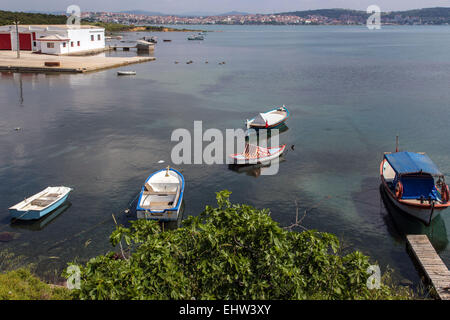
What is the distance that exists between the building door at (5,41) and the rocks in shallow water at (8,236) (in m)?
86.4

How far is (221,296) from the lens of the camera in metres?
9.38

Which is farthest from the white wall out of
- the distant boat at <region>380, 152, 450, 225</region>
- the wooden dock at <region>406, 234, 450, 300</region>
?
the wooden dock at <region>406, 234, 450, 300</region>

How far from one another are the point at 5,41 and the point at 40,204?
85.9m

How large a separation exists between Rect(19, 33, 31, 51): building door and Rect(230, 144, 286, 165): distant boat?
79.6 m

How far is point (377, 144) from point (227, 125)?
14999 mm

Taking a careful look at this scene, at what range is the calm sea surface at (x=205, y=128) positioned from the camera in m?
22.1

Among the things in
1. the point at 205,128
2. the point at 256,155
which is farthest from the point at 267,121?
the point at 256,155

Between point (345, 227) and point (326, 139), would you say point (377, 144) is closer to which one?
point (326, 139)

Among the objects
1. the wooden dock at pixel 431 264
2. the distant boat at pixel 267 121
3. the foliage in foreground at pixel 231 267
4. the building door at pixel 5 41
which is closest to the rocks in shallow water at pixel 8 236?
the foliage in foreground at pixel 231 267

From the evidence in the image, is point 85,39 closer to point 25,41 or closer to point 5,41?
point 25,41

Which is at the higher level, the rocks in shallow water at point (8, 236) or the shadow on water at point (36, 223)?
the shadow on water at point (36, 223)

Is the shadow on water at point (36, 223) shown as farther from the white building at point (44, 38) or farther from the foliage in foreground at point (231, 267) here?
the white building at point (44, 38)

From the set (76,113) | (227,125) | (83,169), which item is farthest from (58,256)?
(76,113)

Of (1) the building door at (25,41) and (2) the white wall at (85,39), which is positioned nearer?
(1) the building door at (25,41)
